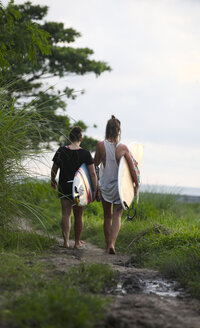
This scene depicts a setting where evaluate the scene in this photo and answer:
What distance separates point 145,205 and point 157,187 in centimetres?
254

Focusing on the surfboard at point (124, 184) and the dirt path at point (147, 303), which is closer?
the dirt path at point (147, 303)

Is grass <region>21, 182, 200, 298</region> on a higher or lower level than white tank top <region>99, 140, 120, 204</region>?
lower

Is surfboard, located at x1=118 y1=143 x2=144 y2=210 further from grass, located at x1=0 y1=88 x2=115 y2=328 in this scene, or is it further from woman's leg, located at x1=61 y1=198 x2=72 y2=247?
grass, located at x1=0 y1=88 x2=115 y2=328

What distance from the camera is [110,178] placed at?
638 centimetres

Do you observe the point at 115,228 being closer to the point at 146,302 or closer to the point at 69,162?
the point at 69,162

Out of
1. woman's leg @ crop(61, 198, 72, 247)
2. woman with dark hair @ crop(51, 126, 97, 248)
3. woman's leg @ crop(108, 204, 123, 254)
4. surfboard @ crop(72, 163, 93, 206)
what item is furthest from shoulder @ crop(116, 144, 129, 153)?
woman's leg @ crop(61, 198, 72, 247)

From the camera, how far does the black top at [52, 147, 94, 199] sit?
6.40 m

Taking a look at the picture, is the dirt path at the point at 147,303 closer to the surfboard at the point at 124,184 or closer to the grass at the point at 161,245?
the grass at the point at 161,245

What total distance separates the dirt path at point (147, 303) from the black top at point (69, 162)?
151 centimetres

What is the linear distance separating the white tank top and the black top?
30 centimetres

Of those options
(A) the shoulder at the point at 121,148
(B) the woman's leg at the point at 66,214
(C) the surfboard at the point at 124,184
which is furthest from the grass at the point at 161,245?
(A) the shoulder at the point at 121,148

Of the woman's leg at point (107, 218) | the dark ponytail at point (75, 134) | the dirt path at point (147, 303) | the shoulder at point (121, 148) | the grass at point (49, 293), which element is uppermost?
the dark ponytail at point (75, 134)

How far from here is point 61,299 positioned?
9.60 feet

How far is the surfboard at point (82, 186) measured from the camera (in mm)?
6315
